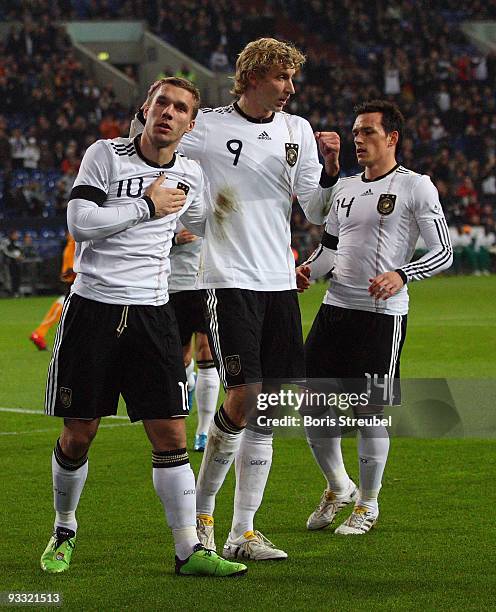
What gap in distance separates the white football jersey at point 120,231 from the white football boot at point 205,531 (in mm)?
1064

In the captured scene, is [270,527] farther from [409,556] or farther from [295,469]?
[295,469]

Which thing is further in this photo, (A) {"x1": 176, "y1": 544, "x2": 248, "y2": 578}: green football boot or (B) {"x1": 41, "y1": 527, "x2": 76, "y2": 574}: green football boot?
(B) {"x1": 41, "y1": 527, "x2": 76, "y2": 574}: green football boot

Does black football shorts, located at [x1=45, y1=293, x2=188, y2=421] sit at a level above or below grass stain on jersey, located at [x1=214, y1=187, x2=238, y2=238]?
below

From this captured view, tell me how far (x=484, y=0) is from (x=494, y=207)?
12047 mm

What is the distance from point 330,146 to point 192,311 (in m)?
2.95

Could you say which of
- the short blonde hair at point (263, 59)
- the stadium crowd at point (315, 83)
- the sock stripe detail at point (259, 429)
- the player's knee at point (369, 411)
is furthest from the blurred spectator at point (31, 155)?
the sock stripe detail at point (259, 429)

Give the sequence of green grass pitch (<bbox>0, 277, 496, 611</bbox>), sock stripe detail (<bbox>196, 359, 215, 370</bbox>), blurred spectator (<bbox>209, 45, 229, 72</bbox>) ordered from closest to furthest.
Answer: green grass pitch (<bbox>0, 277, 496, 611</bbox>), sock stripe detail (<bbox>196, 359, 215, 370</bbox>), blurred spectator (<bbox>209, 45, 229, 72</bbox>)

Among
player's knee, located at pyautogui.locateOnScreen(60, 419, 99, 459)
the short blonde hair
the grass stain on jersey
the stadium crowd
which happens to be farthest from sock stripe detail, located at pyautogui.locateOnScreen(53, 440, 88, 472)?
the stadium crowd

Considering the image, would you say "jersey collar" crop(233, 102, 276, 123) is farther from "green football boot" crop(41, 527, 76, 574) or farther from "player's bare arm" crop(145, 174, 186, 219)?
"green football boot" crop(41, 527, 76, 574)

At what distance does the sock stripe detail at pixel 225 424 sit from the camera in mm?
5777

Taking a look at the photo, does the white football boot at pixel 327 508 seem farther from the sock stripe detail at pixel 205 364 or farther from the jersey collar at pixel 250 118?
the sock stripe detail at pixel 205 364

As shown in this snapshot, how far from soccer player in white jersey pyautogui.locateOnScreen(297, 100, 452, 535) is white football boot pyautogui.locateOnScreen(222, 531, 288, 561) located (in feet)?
2.26

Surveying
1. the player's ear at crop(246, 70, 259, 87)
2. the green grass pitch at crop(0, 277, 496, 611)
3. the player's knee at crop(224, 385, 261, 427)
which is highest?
the player's ear at crop(246, 70, 259, 87)

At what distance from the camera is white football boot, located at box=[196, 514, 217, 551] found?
18.9 feet
